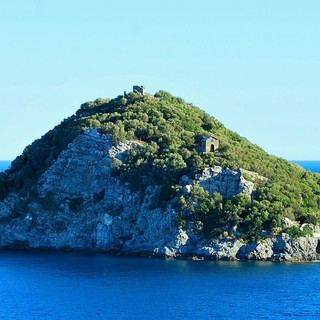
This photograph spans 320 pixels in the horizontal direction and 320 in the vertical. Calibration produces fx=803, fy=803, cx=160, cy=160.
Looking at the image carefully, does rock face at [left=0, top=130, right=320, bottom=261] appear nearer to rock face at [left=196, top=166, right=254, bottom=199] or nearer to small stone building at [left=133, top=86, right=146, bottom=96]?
rock face at [left=196, top=166, right=254, bottom=199]

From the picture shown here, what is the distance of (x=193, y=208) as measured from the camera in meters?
105

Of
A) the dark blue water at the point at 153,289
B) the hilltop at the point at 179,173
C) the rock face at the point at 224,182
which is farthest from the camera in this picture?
the rock face at the point at 224,182

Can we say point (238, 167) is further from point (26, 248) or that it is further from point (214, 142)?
point (26, 248)

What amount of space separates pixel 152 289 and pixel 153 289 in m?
0.11

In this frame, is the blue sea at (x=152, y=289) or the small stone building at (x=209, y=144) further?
the small stone building at (x=209, y=144)

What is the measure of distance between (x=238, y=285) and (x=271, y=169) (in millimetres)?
29934

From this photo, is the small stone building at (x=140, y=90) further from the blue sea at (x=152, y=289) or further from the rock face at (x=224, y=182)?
the blue sea at (x=152, y=289)

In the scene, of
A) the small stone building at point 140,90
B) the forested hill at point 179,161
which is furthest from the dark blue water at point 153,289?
the small stone building at point 140,90

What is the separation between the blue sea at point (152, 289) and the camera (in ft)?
260

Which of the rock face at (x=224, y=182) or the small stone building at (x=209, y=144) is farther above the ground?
the small stone building at (x=209, y=144)

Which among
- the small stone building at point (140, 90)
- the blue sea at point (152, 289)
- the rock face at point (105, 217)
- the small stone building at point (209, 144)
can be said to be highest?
the small stone building at point (140, 90)

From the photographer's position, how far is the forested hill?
104625 millimetres

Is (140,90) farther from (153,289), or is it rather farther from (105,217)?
(153,289)

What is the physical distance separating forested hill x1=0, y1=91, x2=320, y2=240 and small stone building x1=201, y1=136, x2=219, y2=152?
0.95 meters
